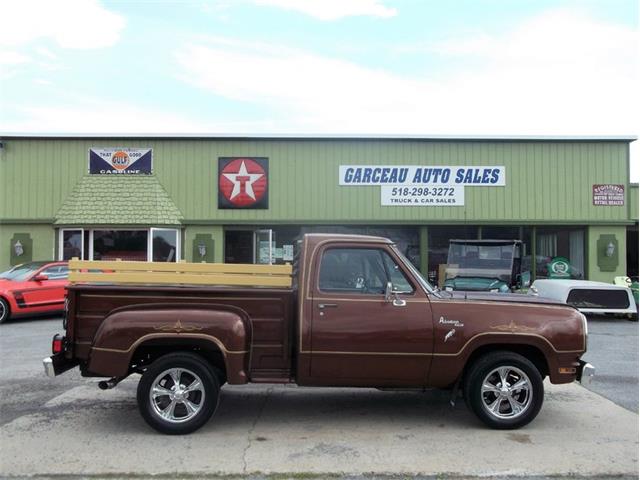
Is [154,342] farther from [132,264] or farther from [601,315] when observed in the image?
[601,315]

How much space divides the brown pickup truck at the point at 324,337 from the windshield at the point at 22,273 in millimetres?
9357

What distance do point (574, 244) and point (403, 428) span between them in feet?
45.6

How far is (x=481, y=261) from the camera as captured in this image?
13461mm

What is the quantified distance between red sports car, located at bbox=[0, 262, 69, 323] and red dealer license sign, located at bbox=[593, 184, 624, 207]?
1460 centimetres

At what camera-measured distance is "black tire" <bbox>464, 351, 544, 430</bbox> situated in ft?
17.9

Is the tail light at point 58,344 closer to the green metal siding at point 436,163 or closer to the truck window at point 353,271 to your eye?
the truck window at point 353,271

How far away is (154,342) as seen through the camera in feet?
17.4

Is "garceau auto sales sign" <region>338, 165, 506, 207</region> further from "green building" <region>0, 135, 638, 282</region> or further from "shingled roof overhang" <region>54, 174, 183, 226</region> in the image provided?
"shingled roof overhang" <region>54, 174, 183, 226</region>

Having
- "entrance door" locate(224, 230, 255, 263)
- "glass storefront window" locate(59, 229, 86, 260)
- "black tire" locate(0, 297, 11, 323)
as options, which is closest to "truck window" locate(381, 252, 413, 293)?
"black tire" locate(0, 297, 11, 323)

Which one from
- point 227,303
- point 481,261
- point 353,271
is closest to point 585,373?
point 353,271

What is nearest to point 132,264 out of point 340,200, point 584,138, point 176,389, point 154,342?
point 154,342

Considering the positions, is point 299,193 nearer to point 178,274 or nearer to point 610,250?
point 610,250

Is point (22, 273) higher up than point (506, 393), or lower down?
higher up

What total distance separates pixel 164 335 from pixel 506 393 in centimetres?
327
